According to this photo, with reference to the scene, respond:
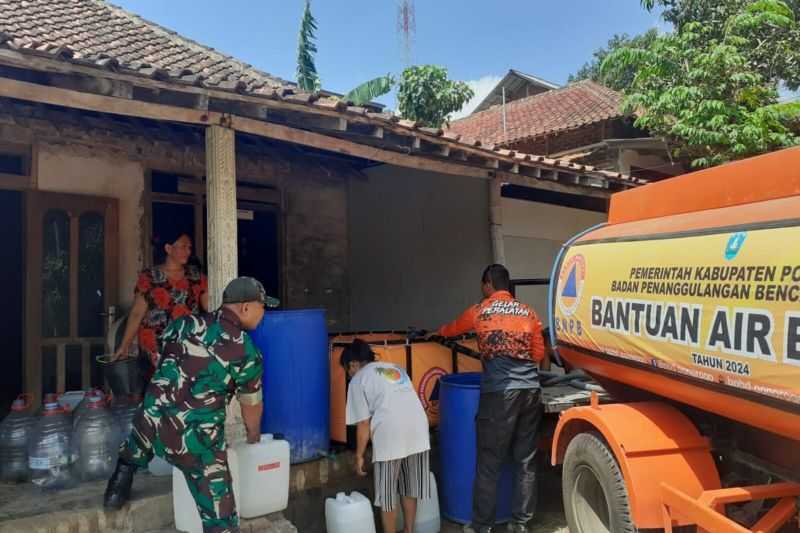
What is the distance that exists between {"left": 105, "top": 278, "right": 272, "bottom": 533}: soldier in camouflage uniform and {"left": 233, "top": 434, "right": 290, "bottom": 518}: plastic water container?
406 mm

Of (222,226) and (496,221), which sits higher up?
(496,221)

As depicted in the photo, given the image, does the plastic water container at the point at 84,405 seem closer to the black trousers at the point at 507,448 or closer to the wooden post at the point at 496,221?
the black trousers at the point at 507,448

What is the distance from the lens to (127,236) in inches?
238

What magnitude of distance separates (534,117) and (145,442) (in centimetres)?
1524

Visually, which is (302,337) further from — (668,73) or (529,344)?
(668,73)

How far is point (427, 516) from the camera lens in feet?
13.7

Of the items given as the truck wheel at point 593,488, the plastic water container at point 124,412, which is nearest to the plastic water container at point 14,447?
the plastic water container at point 124,412

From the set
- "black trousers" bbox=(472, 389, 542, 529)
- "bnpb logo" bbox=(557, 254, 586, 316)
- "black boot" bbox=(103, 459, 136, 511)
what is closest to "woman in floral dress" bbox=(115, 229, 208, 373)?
"black boot" bbox=(103, 459, 136, 511)

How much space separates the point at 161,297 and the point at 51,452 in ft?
4.39

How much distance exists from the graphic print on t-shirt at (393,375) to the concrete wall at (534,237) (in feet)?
12.6

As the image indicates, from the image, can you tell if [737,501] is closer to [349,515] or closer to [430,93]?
[349,515]

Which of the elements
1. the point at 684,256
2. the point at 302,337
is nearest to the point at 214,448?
the point at 302,337

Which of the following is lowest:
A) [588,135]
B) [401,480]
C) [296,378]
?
[401,480]

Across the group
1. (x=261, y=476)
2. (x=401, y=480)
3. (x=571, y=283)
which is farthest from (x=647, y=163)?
(x=261, y=476)
